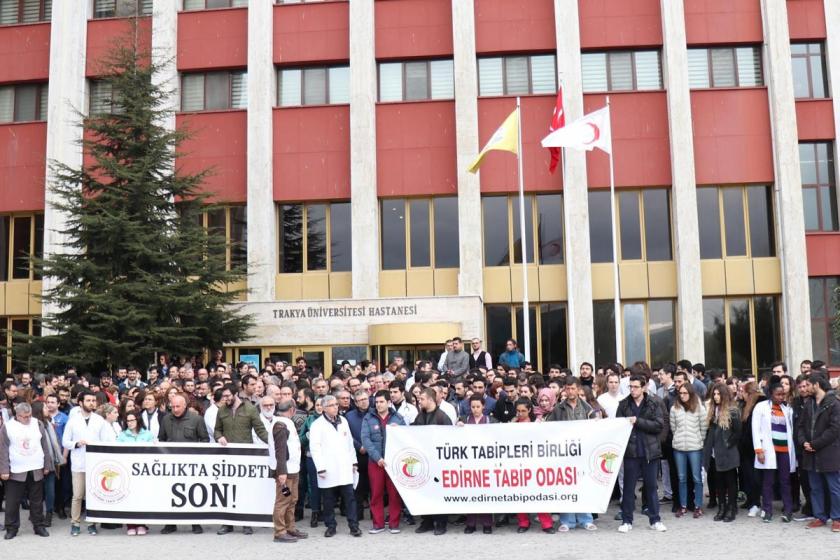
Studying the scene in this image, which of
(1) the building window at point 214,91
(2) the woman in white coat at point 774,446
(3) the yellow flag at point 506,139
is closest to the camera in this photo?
(2) the woman in white coat at point 774,446

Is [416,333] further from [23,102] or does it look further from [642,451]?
[23,102]

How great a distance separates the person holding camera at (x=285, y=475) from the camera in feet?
36.1

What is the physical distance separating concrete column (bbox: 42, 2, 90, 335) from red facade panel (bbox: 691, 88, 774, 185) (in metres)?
20.7

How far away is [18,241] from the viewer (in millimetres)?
29109

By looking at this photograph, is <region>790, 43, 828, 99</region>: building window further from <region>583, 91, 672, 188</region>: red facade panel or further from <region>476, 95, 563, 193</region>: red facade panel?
<region>476, 95, 563, 193</region>: red facade panel

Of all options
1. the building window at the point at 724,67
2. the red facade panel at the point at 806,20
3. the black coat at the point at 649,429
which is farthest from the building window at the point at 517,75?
the black coat at the point at 649,429

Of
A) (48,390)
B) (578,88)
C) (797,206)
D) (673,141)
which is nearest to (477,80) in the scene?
(578,88)

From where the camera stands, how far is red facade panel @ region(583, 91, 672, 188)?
26.4 metres

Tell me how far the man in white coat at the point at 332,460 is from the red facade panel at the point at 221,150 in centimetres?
1693

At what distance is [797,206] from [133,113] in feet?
66.3

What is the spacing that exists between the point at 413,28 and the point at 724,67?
10.4m

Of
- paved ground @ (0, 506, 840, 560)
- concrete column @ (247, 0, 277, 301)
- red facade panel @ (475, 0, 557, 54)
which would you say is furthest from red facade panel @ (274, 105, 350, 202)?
paved ground @ (0, 506, 840, 560)

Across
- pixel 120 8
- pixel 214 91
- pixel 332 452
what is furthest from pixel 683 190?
pixel 120 8

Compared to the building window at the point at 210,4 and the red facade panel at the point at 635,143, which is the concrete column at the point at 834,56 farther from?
the building window at the point at 210,4
